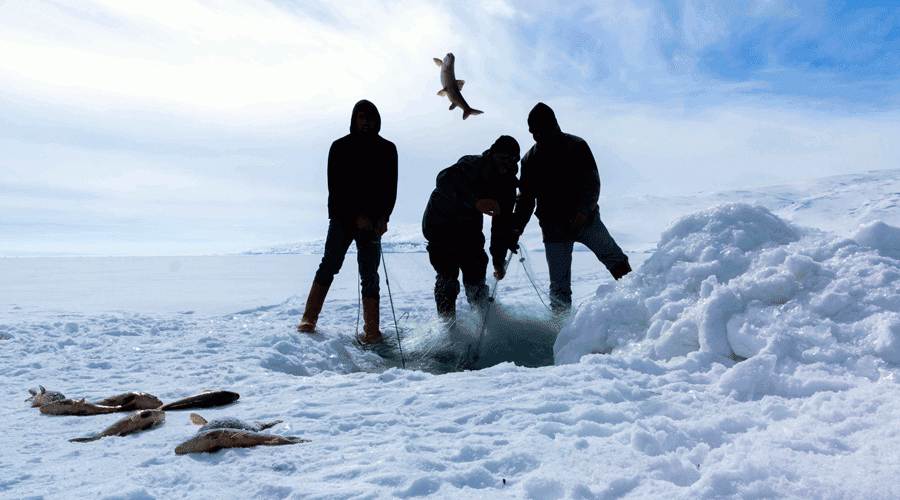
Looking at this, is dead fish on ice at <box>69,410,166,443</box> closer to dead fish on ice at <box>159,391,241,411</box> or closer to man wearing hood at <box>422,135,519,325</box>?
dead fish on ice at <box>159,391,241,411</box>

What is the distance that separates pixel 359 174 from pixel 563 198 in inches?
82.9

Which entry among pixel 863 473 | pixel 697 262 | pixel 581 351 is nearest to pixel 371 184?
pixel 581 351

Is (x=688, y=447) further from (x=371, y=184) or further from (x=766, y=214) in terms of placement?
(x=371, y=184)

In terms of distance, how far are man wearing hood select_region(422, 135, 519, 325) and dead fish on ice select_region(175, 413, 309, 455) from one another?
10.1 ft

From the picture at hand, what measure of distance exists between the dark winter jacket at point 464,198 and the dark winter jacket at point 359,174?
0.54m

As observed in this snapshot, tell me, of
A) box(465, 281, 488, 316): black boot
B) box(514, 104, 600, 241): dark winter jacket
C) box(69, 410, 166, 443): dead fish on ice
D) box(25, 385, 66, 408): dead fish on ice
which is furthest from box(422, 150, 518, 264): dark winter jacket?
box(25, 385, 66, 408): dead fish on ice

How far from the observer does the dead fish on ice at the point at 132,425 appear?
2245 mm

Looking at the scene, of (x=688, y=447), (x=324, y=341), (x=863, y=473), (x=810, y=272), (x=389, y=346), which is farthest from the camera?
(x=389, y=346)

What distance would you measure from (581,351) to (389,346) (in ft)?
7.02

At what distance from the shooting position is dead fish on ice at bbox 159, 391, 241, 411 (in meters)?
2.67

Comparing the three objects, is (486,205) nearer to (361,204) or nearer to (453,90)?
(361,204)

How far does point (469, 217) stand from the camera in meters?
4.98

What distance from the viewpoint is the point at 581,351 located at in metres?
3.43

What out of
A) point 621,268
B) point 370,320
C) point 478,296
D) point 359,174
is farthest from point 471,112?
point 370,320
